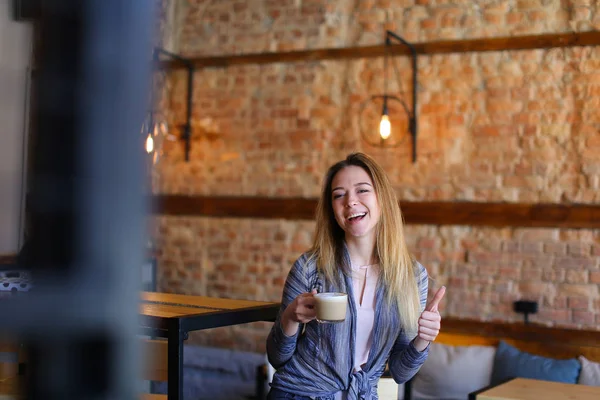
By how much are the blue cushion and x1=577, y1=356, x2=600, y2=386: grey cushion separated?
0.03m

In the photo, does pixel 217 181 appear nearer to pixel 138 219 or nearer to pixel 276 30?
pixel 276 30

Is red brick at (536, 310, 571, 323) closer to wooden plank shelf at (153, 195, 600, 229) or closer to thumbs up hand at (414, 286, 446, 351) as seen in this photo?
wooden plank shelf at (153, 195, 600, 229)

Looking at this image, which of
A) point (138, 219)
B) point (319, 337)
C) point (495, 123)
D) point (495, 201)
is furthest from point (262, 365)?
point (138, 219)

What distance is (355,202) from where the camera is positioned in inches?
108

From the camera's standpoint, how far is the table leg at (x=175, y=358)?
2.64 m

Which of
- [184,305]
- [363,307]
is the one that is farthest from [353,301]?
[184,305]

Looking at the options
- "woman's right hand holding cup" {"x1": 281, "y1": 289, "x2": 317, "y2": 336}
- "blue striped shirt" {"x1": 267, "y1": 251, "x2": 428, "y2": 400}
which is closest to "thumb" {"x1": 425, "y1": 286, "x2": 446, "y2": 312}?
"blue striped shirt" {"x1": 267, "y1": 251, "x2": 428, "y2": 400}

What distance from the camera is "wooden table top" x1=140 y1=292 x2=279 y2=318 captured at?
110 inches

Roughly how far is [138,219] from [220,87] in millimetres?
5965

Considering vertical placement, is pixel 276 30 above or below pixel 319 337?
above

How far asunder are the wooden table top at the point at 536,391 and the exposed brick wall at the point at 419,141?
0.86m

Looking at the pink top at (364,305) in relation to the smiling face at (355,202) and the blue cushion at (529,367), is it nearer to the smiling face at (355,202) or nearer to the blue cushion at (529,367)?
the smiling face at (355,202)

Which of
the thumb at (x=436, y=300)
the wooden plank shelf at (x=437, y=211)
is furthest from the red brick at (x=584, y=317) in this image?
the thumb at (x=436, y=300)

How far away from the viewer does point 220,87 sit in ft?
20.1
